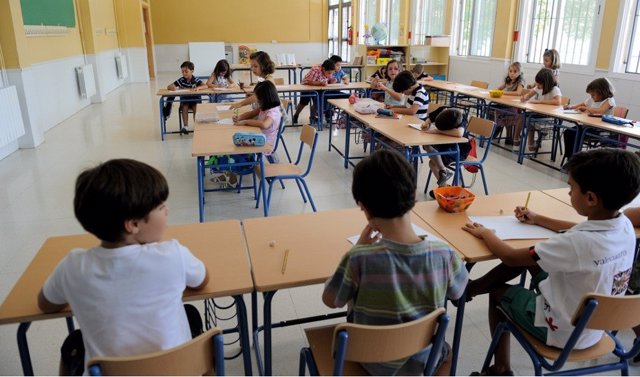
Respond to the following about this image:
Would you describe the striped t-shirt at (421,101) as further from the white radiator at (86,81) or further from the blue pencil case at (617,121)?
the white radiator at (86,81)

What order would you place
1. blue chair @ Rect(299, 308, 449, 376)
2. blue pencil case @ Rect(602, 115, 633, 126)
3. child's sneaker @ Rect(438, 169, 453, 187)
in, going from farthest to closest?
blue pencil case @ Rect(602, 115, 633, 126) → child's sneaker @ Rect(438, 169, 453, 187) → blue chair @ Rect(299, 308, 449, 376)

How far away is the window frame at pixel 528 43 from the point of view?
255 inches

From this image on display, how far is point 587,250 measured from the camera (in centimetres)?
144

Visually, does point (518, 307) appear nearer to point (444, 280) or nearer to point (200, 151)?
point (444, 280)

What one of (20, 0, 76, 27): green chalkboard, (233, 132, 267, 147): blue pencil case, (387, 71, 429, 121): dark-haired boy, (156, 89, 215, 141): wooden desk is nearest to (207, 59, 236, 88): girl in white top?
(156, 89, 215, 141): wooden desk

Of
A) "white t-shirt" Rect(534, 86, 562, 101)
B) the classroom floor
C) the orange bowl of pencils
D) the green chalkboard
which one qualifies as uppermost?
the green chalkboard

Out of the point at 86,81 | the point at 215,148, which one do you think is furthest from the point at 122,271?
the point at 86,81

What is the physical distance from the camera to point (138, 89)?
39.1ft

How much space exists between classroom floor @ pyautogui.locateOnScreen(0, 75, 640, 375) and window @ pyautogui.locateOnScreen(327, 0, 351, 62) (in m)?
7.63

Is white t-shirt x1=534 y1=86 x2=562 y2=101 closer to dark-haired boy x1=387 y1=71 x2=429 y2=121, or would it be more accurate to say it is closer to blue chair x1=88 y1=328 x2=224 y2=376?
dark-haired boy x1=387 y1=71 x2=429 y2=121

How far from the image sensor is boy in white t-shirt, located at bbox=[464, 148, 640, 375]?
1.45 metres

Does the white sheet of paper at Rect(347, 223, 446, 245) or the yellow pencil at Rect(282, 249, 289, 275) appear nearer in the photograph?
the yellow pencil at Rect(282, 249, 289, 275)

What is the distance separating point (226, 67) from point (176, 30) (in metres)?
9.65

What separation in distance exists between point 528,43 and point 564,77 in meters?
1.19
